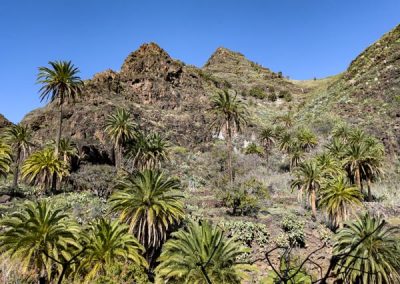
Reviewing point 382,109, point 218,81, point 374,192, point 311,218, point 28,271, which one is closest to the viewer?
point 28,271

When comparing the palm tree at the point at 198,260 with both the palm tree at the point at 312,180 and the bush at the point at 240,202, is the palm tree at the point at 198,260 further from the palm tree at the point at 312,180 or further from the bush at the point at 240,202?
the palm tree at the point at 312,180

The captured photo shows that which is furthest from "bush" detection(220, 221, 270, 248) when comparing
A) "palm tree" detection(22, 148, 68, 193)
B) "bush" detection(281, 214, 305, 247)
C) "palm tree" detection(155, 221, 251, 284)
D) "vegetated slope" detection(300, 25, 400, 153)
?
"vegetated slope" detection(300, 25, 400, 153)

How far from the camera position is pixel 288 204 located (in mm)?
49844

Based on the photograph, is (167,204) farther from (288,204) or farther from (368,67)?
(368,67)

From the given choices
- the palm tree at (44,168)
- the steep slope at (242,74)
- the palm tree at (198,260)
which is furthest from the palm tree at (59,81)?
the steep slope at (242,74)

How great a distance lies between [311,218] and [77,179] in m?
35.2

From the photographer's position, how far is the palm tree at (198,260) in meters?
24.4

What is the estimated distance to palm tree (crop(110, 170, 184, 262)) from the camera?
3081cm

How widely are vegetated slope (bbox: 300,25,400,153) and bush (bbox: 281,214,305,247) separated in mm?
42717

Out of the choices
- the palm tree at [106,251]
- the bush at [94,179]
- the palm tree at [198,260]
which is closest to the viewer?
the palm tree at [198,260]

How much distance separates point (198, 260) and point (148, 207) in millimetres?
7481

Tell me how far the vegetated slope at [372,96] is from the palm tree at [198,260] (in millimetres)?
58517

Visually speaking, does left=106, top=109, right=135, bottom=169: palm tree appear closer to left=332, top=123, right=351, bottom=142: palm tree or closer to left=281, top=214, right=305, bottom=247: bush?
left=281, top=214, right=305, bottom=247: bush

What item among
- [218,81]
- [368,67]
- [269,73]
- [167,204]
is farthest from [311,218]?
[269,73]
